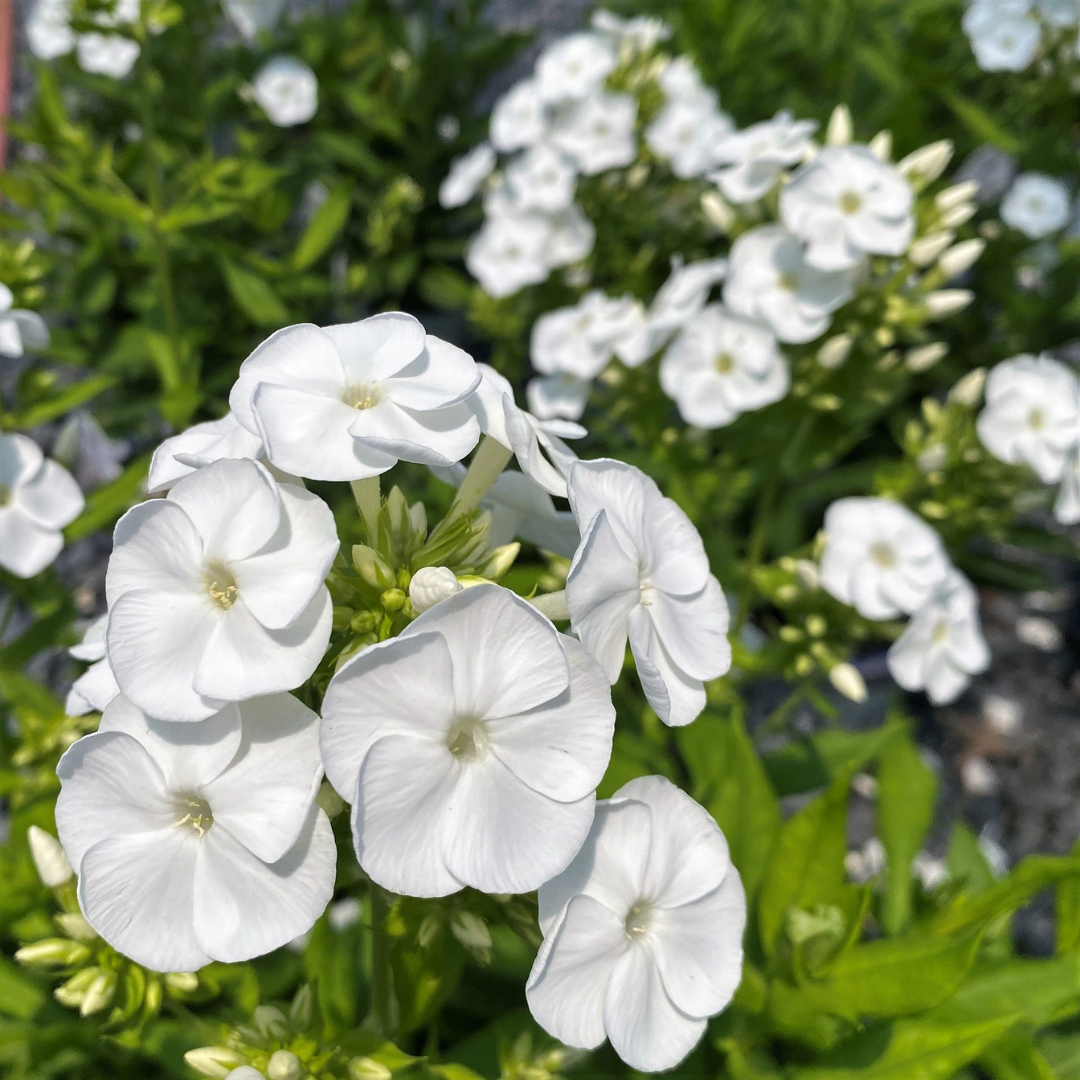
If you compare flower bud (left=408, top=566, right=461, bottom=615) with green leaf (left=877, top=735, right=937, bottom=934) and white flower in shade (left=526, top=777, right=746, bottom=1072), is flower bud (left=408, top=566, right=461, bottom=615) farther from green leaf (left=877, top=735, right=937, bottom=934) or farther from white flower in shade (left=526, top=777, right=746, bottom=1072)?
green leaf (left=877, top=735, right=937, bottom=934)

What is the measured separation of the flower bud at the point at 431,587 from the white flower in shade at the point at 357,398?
4.3 inches

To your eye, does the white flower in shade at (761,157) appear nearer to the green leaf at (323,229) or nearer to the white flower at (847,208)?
the white flower at (847,208)

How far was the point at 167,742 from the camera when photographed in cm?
84

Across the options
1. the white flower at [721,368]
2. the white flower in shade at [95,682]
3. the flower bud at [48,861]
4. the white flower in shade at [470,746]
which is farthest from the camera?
the white flower at [721,368]

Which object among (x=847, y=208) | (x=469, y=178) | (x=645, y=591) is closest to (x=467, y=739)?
(x=645, y=591)

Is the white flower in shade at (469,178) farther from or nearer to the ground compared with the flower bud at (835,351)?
farther from the ground

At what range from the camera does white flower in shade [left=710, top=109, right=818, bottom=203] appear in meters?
2.04

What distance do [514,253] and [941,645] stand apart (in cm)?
180

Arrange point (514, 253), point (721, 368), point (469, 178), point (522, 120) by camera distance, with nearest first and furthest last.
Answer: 1. point (721, 368)
2. point (514, 253)
3. point (522, 120)
4. point (469, 178)

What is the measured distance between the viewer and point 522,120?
3068 millimetres

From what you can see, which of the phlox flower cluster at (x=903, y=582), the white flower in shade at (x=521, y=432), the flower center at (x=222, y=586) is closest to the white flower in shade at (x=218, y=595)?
the flower center at (x=222, y=586)

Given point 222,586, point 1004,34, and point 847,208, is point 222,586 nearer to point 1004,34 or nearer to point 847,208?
point 847,208

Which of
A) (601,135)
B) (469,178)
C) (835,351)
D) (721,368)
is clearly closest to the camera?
(835,351)

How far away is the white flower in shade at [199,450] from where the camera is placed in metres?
0.92
